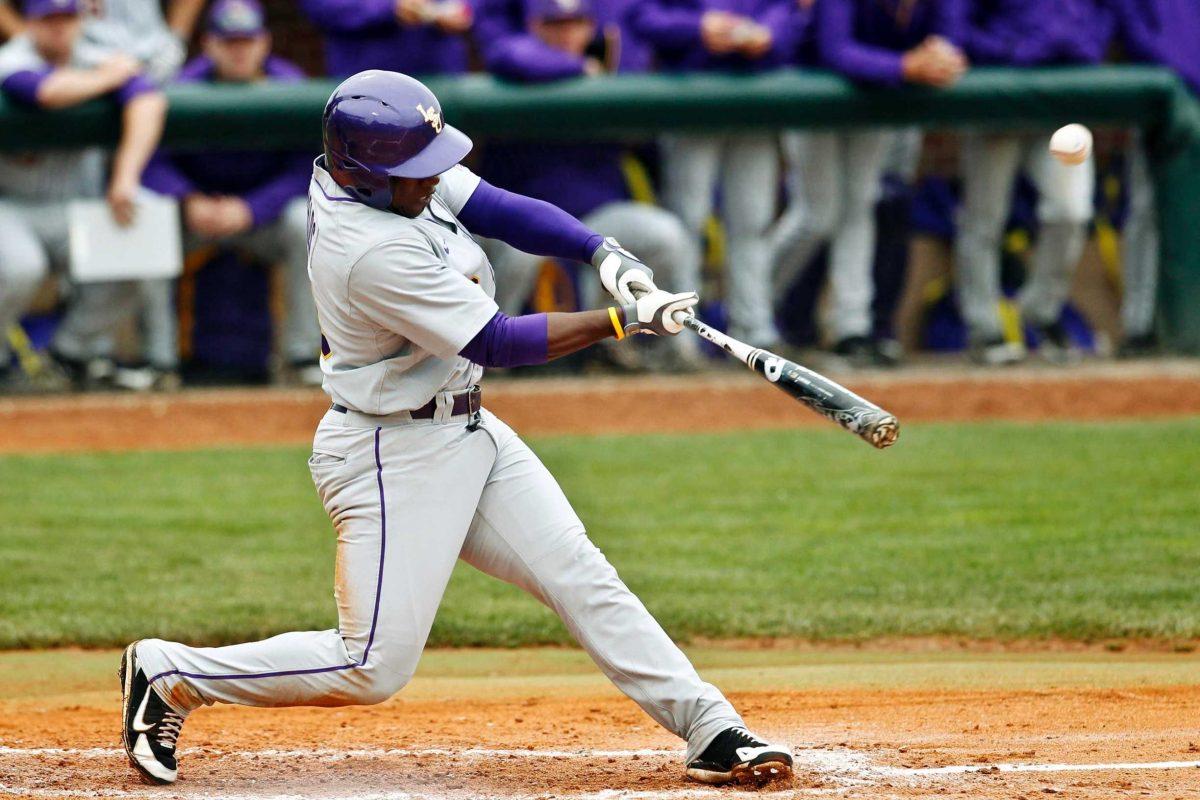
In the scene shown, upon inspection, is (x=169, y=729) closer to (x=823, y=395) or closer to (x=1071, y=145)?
(x=823, y=395)

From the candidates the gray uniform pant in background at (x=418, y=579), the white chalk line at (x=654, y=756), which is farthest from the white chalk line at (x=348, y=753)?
the gray uniform pant in background at (x=418, y=579)

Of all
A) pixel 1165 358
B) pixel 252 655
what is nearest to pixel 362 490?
pixel 252 655

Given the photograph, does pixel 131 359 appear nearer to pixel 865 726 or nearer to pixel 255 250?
pixel 255 250

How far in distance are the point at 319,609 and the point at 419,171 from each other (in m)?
2.31

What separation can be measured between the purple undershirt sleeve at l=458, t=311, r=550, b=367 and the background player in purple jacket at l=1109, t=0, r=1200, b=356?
6.39 metres

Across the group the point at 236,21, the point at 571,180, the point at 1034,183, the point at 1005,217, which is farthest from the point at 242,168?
the point at 1034,183

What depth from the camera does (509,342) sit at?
3643 millimetres

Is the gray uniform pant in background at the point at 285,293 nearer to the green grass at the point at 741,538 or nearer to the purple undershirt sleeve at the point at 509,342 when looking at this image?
the green grass at the point at 741,538

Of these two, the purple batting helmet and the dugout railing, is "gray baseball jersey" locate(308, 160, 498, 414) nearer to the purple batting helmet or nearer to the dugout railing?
the purple batting helmet

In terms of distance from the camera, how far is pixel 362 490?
12.5 ft

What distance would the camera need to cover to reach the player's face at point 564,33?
8711 millimetres

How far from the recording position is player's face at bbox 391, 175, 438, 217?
3691 millimetres

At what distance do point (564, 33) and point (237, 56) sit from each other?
5.31 feet

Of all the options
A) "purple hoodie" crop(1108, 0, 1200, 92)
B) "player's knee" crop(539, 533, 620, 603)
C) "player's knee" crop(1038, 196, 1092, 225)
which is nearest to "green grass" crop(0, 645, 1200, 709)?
"player's knee" crop(539, 533, 620, 603)
